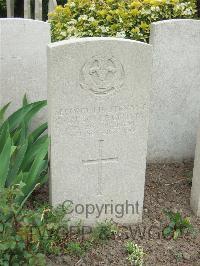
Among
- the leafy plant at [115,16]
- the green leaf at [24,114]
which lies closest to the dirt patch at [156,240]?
the green leaf at [24,114]

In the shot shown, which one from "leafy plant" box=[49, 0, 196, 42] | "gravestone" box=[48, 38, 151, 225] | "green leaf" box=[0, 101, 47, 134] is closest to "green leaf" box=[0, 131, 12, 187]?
"gravestone" box=[48, 38, 151, 225]

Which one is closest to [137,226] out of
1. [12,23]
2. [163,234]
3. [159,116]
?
[163,234]

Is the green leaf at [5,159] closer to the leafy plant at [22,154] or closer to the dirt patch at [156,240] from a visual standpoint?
the leafy plant at [22,154]

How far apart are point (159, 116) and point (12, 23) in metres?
1.53

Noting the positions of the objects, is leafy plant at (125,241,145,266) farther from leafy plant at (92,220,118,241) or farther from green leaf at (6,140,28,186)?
green leaf at (6,140,28,186)

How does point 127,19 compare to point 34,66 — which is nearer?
point 34,66

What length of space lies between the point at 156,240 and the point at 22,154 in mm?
1112

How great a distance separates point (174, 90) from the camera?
4051 mm

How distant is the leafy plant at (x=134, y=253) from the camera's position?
2900 mm

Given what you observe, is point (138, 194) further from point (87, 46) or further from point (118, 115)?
point (87, 46)

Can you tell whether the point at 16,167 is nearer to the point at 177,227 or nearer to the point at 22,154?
the point at 22,154

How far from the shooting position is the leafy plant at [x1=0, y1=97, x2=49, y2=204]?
9.80ft

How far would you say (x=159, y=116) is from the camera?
4.11 m

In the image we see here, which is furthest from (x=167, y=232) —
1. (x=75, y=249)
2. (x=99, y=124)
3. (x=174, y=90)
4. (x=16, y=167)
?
(x=174, y=90)
